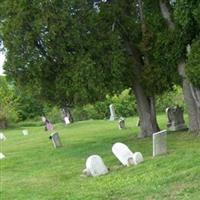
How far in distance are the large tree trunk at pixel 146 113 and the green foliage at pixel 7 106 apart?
31.1 metres

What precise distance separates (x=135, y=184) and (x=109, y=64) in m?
8.23

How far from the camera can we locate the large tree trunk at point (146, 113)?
831 inches

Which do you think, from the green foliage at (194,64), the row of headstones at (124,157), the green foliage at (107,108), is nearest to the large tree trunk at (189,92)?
the green foliage at (194,64)

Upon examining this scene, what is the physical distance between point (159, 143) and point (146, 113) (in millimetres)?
6990

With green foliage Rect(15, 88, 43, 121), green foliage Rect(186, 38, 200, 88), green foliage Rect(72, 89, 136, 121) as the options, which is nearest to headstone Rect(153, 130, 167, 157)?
green foliage Rect(186, 38, 200, 88)

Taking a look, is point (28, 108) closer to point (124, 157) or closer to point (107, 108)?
point (107, 108)

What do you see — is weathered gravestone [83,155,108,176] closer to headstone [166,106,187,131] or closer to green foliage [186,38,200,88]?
green foliage [186,38,200,88]

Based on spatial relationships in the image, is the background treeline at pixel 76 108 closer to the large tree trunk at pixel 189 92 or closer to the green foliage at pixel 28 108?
the green foliage at pixel 28 108

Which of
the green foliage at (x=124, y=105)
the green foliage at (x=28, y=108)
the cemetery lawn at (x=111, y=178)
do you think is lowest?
the cemetery lawn at (x=111, y=178)

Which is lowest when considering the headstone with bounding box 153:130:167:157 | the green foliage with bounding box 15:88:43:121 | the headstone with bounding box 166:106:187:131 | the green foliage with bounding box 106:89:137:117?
the headstone with bounding box 153:130:167:157

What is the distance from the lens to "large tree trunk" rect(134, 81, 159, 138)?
21108 mm

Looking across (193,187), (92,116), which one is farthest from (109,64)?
(92,116)

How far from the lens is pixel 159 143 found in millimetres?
14180

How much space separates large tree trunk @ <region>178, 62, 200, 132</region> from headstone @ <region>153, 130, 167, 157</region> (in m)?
4.11
